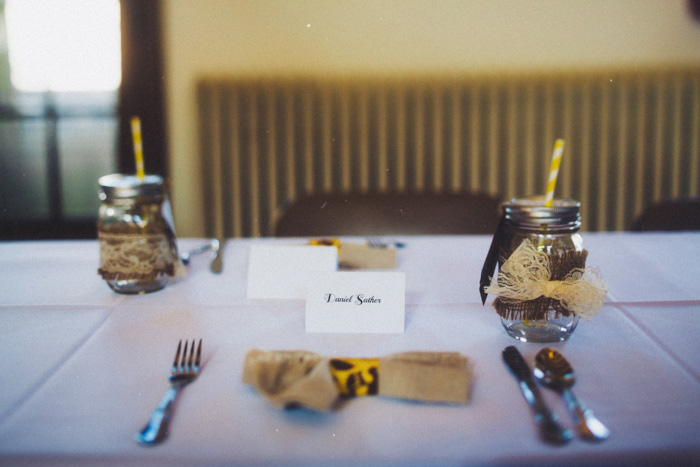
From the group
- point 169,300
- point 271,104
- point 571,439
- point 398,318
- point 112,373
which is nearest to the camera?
point 571,439

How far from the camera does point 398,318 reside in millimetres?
728

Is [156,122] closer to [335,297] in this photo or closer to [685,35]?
[335,297]

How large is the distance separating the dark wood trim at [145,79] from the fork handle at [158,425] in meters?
2.49

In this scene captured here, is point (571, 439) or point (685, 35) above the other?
point (685, 35)

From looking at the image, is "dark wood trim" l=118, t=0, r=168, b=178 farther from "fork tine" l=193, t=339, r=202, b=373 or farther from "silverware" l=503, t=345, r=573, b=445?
"silverware" l=503, t=345, r=573, b=445

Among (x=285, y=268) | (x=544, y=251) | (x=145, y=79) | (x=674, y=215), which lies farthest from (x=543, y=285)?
(x=145, y=79)

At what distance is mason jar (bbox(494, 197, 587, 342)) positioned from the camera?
0.67 meters

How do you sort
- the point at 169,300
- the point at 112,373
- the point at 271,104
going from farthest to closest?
the point at 271,104
the point at 169,300
the point at 112,373

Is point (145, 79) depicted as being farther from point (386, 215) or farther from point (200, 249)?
point (200, 249)

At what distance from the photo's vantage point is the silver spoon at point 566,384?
0.49 meters

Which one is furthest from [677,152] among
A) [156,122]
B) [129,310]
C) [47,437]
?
[47,437]

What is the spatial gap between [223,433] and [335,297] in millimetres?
269

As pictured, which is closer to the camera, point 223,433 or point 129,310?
point 223,433

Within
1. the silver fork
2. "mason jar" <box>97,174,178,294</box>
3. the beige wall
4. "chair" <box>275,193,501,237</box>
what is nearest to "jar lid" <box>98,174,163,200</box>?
"mason jar" <box>97,174,178,294</box>
